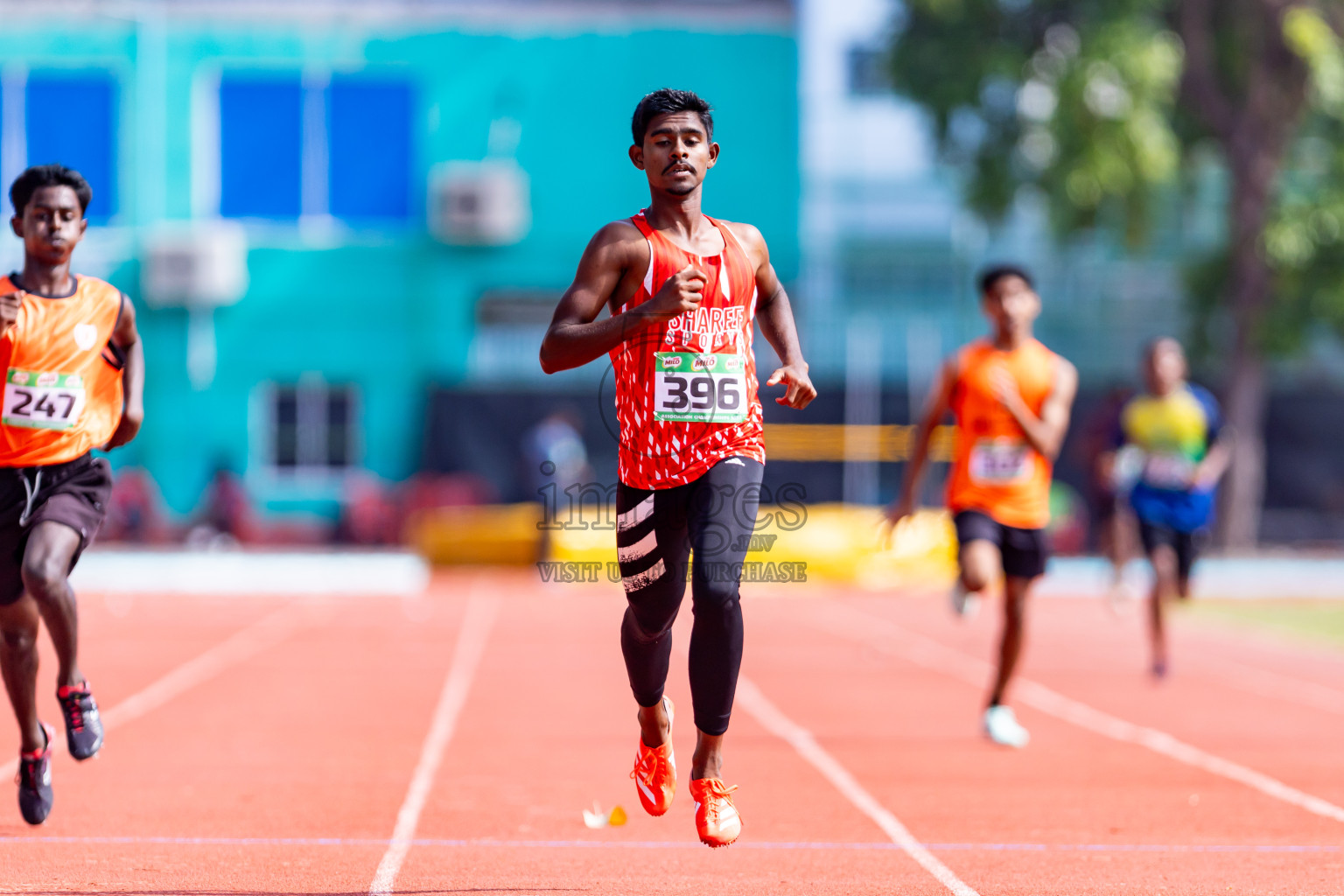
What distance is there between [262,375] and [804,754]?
2232cm

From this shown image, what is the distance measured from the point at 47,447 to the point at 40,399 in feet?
0.53

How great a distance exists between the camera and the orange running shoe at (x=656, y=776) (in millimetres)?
5414

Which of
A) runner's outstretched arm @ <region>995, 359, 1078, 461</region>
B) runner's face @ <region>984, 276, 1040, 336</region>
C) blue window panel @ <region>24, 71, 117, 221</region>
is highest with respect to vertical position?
blue window panel @ <region>24, 71, 117, 221</region>

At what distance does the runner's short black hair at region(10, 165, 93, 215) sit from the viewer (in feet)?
20.0

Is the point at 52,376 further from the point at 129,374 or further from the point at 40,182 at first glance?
the point at 40,182

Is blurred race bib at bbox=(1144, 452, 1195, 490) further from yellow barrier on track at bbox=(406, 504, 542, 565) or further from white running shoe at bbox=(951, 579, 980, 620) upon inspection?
yellow barrier on track at bbox=(406, 504, 542, 565)

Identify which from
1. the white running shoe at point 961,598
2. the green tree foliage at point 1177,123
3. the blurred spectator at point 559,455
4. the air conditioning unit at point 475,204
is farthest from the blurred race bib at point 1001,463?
the air conditioning unit at point 475,204

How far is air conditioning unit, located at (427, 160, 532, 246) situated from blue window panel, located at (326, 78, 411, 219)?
64cm

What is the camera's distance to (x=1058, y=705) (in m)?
10.3

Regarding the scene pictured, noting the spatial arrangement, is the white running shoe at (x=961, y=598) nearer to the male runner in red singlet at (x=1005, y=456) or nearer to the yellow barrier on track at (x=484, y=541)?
the male runner in red singlet at (x=1005, y=456)

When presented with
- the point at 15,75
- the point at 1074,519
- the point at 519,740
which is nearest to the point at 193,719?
the point at 519,740

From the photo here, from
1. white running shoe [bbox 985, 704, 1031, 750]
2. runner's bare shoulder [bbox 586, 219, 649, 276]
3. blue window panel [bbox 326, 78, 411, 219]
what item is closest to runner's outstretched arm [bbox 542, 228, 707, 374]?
runner's bare shoulder [bbox 586, 219, 649, 276]

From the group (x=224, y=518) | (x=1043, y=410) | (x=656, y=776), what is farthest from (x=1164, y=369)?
(x=224, y=518)

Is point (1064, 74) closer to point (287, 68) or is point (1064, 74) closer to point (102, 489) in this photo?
point (287, 68)
